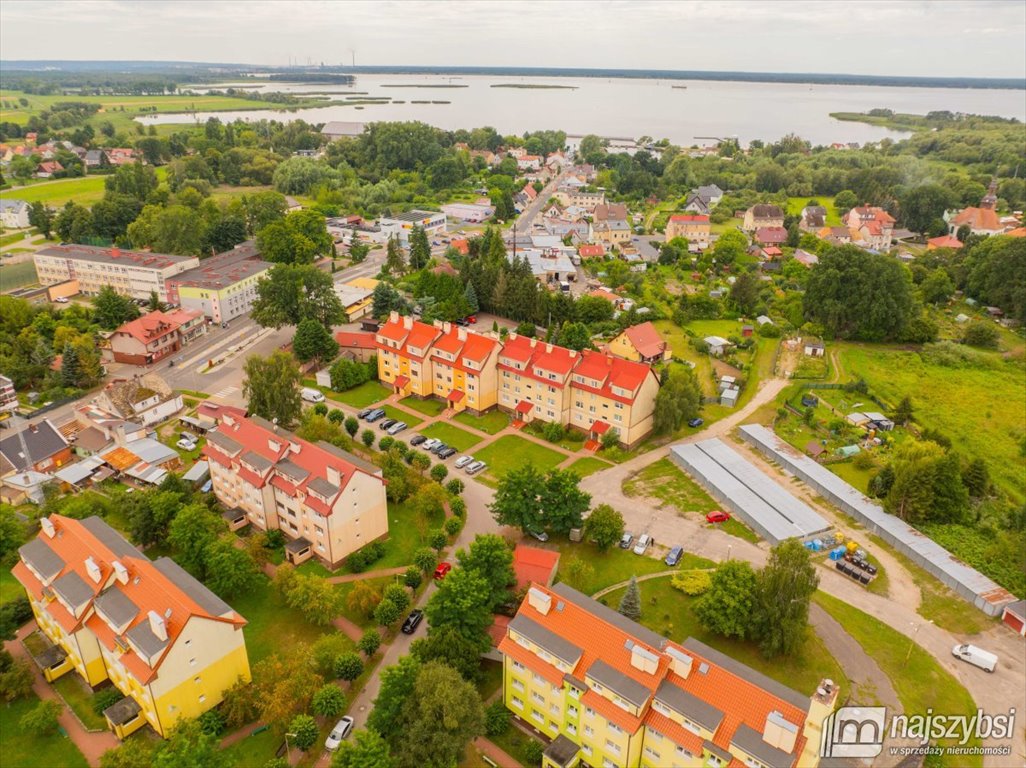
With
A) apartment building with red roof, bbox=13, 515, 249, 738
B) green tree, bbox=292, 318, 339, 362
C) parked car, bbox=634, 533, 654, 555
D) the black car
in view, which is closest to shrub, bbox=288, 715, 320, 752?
apartment building with red roof, bbox=13, 515, 249, 738

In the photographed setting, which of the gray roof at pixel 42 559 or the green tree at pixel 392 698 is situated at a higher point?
the gray roof at pixel 42 559

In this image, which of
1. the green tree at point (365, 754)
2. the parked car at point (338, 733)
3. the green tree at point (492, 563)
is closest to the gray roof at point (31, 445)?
the parked car at point (338, 733)

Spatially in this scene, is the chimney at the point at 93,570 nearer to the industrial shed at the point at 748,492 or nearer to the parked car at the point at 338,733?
the parked car at the point at 338,733

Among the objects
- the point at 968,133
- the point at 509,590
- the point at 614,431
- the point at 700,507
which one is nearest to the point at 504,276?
the point at 614,431

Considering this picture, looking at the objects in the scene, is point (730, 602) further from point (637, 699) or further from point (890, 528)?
point (890, 528)

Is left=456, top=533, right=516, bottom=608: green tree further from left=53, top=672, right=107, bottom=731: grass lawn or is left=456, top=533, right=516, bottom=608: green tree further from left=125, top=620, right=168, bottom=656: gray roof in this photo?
left=53, top=672, right=107, bottom=731: grass lawn

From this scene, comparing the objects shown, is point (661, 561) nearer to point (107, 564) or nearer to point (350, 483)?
point (350, 483)

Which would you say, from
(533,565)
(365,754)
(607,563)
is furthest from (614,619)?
(365,754)
